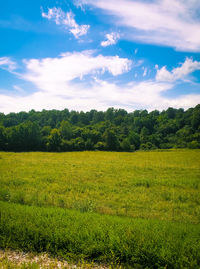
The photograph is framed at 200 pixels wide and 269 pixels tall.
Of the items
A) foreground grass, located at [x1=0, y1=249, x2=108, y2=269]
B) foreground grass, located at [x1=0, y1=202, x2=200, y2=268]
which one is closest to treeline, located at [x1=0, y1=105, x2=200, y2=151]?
foreground grass, located at [x1=0, y1=202, x2=200, y2=268]

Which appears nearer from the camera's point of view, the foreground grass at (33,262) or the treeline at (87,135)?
the foreground grass at (33,262)

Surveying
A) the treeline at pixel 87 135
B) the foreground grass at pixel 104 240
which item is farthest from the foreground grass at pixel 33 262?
the treeline at pixel 87 135

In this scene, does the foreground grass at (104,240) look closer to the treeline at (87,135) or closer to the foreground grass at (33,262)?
the foreground grass at (33,262)

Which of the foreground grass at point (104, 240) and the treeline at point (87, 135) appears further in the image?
the treeline at point (87, 135)

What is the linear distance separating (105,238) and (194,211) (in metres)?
8.24

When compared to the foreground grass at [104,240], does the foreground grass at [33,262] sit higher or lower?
lower

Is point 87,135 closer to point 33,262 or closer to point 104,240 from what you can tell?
point 104,240

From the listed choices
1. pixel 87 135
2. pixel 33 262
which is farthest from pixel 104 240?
pixel 87 135

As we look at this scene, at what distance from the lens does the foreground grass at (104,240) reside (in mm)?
4715

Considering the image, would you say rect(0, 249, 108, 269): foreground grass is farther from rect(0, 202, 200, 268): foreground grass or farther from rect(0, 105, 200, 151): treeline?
rect(0, 105, 200, 151): treeline

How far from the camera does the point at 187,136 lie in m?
75.9

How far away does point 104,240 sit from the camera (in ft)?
17.4

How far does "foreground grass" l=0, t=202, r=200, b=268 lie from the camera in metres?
4.71

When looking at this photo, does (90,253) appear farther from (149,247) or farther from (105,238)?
(149,247)
